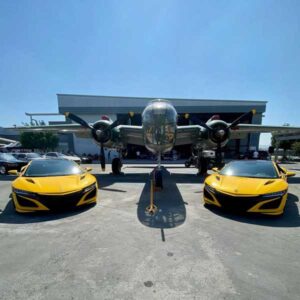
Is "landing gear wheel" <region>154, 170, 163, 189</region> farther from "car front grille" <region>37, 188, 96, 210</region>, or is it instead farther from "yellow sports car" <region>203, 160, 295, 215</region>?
"car front grille" <region>37, 188, 96, 210</region>

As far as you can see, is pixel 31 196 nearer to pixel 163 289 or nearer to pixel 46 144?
pixel 163 289

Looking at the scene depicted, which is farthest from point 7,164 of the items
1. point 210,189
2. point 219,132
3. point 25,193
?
point 219,132

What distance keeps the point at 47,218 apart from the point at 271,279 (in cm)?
426

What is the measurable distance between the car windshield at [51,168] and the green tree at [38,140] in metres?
31.5

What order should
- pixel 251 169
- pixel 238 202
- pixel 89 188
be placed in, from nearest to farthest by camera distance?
1. pixel 238 202
2. pixel 89 188
3. pixel 251 169

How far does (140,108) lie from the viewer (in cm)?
2875

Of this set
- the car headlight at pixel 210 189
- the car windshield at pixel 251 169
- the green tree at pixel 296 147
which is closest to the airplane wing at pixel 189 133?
the car windshield at pixel 251 169

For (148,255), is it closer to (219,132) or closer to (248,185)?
(248,185)

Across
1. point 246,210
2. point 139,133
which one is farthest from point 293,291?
point 139,133

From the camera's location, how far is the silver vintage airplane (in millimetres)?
6582

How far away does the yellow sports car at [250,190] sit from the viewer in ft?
12.5

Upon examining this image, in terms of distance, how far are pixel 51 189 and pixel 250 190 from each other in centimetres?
475

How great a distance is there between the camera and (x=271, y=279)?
2053 mm

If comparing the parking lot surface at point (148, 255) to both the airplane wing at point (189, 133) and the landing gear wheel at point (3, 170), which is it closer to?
the airplane wing at point (189, 133)
